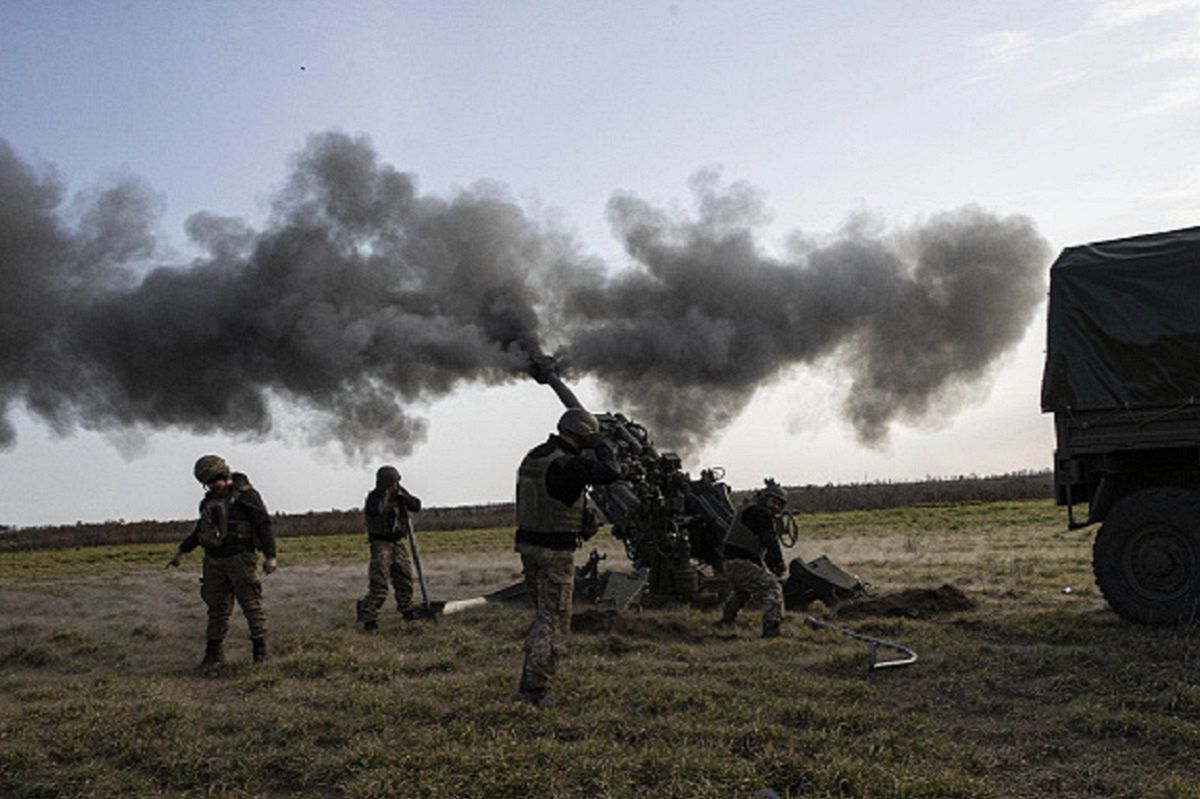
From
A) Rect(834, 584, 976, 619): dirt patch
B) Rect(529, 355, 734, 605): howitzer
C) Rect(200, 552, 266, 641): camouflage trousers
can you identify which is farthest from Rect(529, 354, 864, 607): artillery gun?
Rect(200, 552, 266, 641): camouflage trousers

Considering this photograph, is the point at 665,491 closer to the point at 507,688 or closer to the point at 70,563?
the point at 507,688

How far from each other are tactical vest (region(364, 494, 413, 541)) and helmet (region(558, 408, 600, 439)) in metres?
4.86

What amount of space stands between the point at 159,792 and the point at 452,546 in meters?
24.7

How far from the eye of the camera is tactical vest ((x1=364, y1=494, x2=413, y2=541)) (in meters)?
11.8

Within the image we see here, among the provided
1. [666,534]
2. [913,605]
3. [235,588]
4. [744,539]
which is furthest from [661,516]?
[235,588]

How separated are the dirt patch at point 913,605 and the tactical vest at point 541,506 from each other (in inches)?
186

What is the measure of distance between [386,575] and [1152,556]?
7.57 metres

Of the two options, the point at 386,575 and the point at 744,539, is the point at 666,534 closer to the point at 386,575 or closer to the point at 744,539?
the point at 744,539

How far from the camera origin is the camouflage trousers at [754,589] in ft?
33.2

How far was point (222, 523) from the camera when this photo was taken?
955 centimetres

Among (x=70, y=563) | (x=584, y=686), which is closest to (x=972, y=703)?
(x=584, y=686)

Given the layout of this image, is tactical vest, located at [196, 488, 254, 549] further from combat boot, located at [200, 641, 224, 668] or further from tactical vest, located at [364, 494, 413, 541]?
tactical vest, located at [364, 494, 413, 541]

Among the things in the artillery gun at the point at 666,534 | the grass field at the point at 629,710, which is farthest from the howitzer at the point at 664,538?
the grass field at the point at 629,710

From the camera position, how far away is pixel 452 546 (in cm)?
3020
